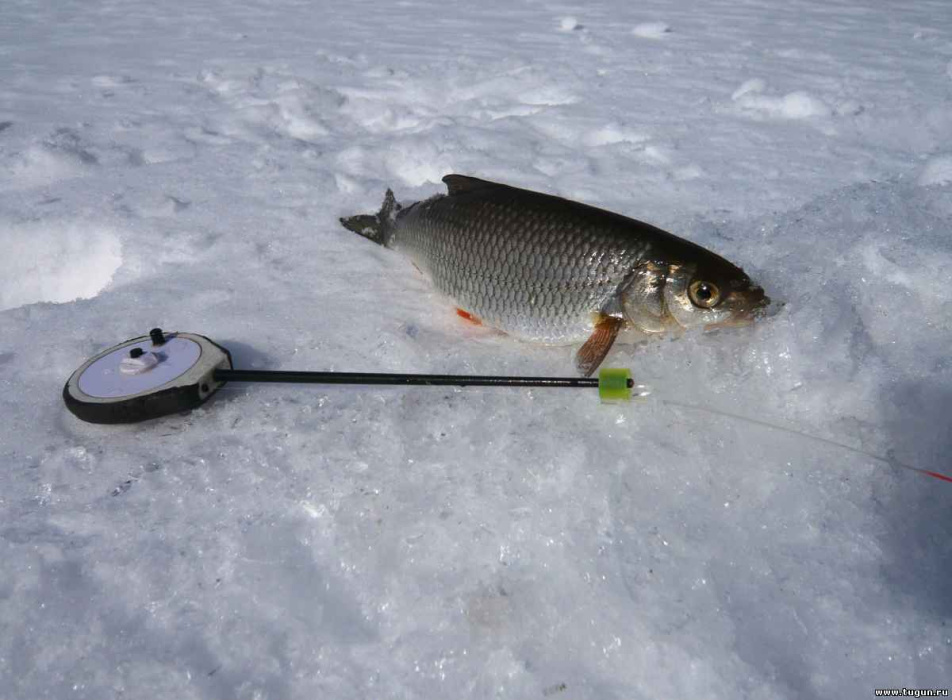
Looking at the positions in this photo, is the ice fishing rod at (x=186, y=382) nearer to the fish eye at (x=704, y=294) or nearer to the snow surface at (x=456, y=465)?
the snow surface at (x=456, y=465)

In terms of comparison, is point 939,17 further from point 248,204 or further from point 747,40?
point 248,204

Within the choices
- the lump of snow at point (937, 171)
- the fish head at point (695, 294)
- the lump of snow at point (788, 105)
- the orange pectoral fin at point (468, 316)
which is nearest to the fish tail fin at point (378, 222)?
the orange pectoral fin at point (468, 316)

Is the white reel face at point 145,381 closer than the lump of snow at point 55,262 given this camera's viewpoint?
Yes

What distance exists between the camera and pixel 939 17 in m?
6.85

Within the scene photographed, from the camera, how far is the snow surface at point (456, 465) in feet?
4.32

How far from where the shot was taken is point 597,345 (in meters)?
1.98

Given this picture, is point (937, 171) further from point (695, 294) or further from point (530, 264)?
point (530, 264)

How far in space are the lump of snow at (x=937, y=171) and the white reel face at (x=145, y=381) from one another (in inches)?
129

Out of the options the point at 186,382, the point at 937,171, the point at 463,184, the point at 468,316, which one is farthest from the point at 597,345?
the point at 937,171

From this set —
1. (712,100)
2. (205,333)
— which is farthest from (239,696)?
(712,100)

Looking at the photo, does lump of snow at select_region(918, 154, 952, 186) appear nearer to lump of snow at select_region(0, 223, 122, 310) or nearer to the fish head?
the fish head

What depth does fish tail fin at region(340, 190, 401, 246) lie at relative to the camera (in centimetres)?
270

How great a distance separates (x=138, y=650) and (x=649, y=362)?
1493 mm

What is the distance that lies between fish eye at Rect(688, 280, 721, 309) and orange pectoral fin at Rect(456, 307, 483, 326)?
738 millimetres
